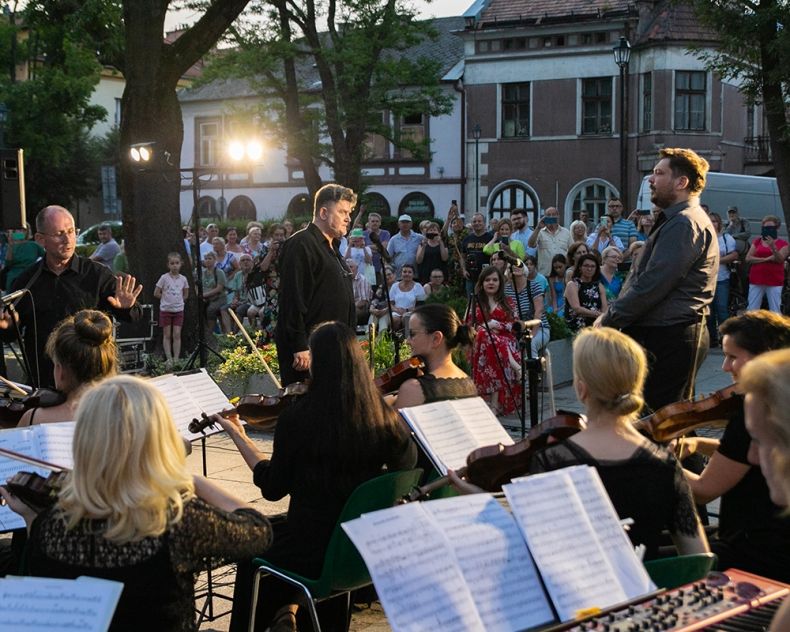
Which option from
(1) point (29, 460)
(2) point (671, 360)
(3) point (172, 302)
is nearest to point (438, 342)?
(2) point (671, 360)

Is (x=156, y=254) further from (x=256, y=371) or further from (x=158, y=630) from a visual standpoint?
(x=158, y=630)

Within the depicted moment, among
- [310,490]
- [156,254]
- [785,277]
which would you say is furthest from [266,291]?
[310,490]

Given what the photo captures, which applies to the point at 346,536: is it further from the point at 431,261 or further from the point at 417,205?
the point at 417,205

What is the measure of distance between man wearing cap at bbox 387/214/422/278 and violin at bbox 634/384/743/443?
10.5 m

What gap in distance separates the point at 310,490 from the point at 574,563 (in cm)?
138

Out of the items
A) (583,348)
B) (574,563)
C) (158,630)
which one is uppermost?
(583,348)

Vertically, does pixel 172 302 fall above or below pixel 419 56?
below

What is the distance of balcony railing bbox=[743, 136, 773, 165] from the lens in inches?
1375

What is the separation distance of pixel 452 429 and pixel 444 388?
973mm

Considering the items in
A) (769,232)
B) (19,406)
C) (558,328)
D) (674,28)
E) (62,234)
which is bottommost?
(558,328)

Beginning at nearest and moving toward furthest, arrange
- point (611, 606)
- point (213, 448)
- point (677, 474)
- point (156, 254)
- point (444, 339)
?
point (611, 606) < point (677, 474) < point (444, 339) < point (213, 448) < point (156, 254)

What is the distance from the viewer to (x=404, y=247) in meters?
14.8

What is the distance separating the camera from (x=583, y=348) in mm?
3525

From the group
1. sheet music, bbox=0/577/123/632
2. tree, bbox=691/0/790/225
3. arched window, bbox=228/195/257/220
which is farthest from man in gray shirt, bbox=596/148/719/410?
arched window, bbox=228/195/257/220
